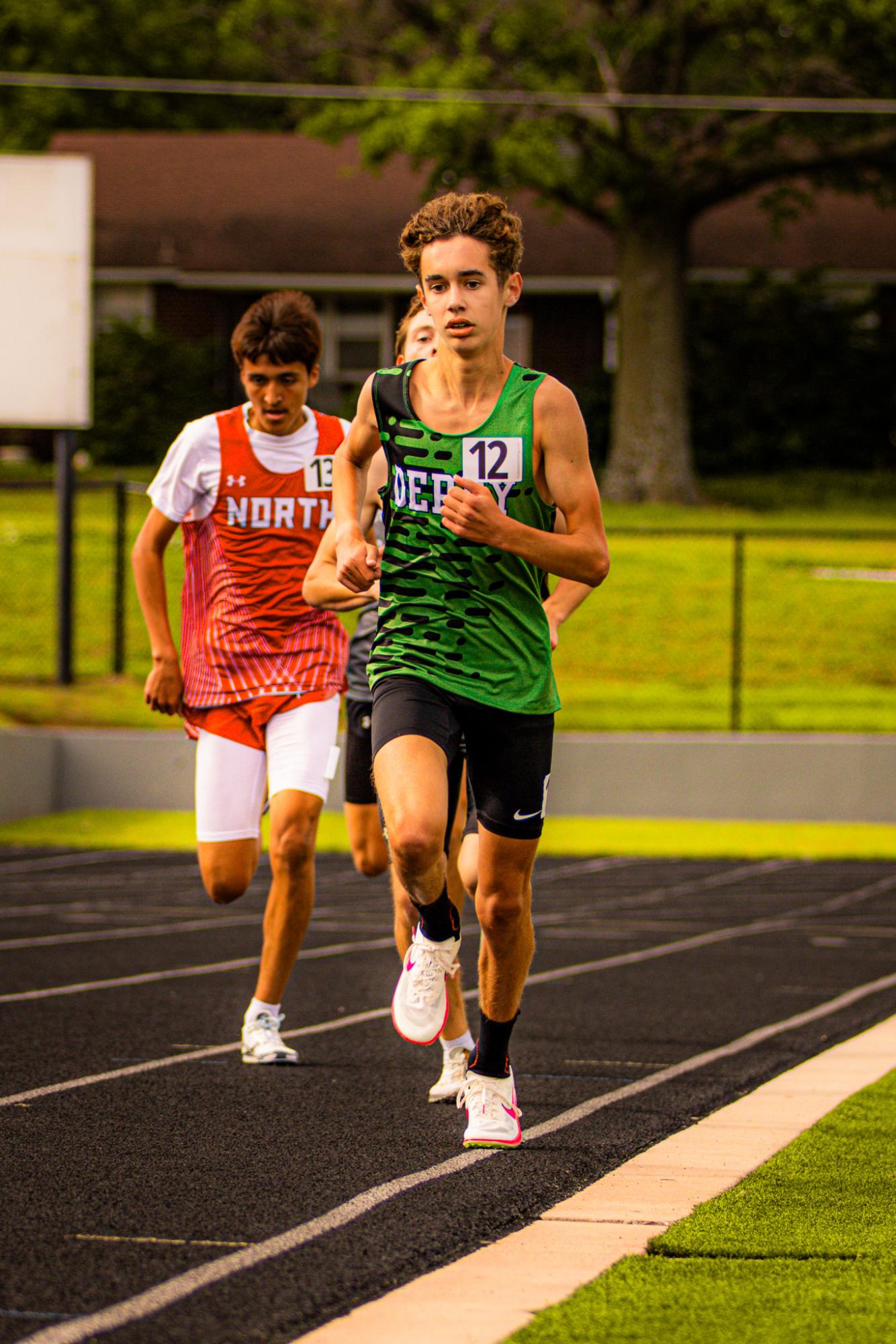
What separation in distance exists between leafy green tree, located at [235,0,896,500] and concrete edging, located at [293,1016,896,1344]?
74.0 feet

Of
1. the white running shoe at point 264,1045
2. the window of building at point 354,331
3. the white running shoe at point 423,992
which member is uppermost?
the window of building at point 354,331

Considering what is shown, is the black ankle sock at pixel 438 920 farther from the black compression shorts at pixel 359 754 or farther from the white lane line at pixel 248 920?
the white lane line at pixel 248 920

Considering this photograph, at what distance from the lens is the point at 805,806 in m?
15.9

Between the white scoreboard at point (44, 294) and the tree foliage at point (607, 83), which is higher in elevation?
the tree foliage at point (607, 83)

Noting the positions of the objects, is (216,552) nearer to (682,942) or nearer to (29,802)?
(682,942)

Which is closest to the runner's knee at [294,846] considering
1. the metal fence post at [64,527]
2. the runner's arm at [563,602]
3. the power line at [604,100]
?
the runner's arm at [563,602]

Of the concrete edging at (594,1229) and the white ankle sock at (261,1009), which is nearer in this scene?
the concrete edging at (594,1229)

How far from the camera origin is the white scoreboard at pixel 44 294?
57.8ft

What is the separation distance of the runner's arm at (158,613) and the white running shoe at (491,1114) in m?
1.75

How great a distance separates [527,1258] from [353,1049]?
2.63 m

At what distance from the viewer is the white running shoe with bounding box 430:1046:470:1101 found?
216 inches

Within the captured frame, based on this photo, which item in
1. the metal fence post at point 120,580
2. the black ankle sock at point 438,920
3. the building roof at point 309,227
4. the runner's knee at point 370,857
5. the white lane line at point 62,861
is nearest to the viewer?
the black ankle sock at point 438,920

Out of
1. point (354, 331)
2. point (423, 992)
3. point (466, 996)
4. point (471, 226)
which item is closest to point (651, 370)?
point (354, 331)

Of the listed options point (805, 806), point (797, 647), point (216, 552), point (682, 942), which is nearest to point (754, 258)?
point (797, 647)
